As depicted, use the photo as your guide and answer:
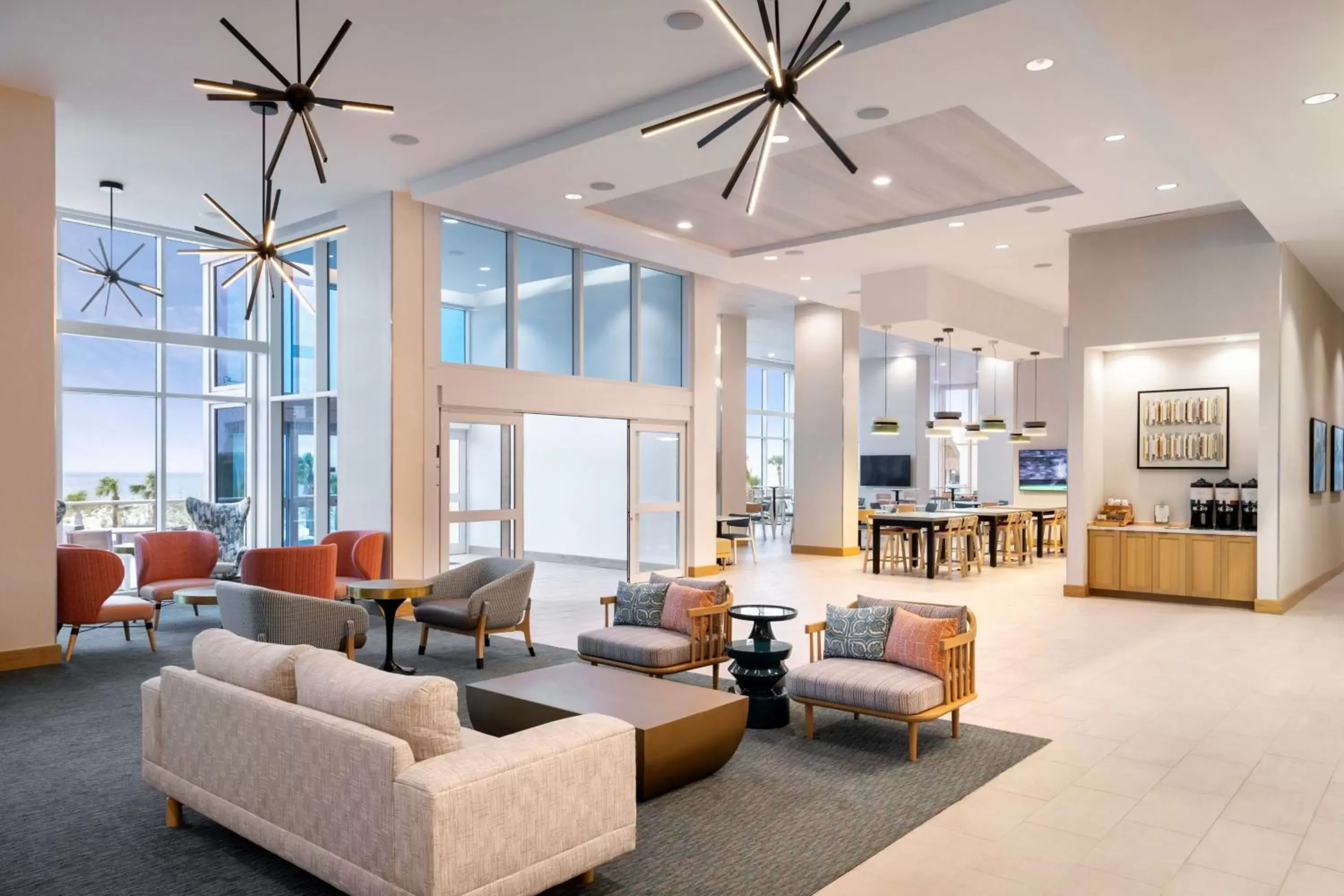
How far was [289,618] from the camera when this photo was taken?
19.3 ft

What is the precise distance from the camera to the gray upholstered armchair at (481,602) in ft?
22.3

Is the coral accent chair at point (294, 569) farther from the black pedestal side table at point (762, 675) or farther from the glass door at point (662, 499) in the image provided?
the glass door at point (662, 499)

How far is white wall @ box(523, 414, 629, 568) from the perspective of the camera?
12875 mm

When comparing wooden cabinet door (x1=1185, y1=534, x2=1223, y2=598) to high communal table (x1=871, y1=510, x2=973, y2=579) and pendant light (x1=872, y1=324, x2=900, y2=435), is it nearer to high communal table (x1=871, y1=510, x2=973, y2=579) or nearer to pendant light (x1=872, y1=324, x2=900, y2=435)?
high communal table (x1=871, y1=510, x2=973, y2=579)

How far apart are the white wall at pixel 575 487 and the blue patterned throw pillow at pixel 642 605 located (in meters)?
5.78

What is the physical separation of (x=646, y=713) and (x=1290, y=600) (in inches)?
334

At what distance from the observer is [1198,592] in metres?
9.65

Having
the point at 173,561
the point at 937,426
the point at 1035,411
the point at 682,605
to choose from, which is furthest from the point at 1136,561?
the point at 173,561

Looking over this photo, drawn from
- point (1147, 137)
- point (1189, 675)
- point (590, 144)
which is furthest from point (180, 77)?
point (1189, 675)

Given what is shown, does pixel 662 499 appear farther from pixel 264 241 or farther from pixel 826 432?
pixel 264 241

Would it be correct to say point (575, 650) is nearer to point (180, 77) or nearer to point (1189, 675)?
point (1189, 675)

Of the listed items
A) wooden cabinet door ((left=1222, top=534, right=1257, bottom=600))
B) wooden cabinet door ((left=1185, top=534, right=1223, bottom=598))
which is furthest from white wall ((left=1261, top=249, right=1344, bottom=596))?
wooden cabinet door ((left=1185, top=534, right=1223, bottom=598))

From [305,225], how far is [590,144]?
4.73m

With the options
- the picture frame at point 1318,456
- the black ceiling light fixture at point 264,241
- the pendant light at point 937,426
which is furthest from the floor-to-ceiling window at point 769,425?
the black ceiling light fixture at point 264,241
